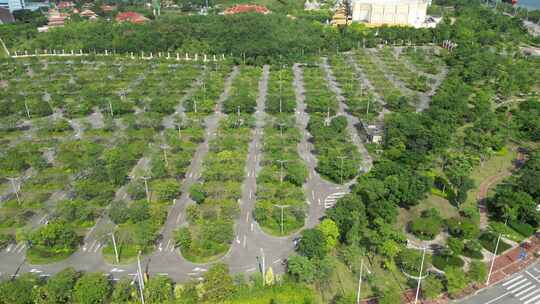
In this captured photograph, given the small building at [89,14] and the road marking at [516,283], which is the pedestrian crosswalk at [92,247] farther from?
the small building at [89,14]

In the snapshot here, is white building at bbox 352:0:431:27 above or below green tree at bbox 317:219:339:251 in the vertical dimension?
above

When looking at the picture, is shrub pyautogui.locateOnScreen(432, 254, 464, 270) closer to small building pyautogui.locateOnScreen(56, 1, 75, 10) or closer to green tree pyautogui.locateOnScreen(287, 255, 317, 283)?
green tree pyautogui.locateOnScreen(287, 255, 317, 283)

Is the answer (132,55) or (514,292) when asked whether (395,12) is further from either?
(514,292)

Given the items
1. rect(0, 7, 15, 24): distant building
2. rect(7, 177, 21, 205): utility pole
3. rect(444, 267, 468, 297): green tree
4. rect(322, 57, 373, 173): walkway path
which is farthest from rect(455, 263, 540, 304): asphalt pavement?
rect(0, 7, 15, 24): distant building

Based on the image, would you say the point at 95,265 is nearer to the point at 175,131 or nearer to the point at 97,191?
the point at 97,191

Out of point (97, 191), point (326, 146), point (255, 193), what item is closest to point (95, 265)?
point (97, 191)

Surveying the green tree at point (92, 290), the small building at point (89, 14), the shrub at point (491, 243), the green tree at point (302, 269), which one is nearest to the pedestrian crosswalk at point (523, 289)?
the shrub at point (491, 243)

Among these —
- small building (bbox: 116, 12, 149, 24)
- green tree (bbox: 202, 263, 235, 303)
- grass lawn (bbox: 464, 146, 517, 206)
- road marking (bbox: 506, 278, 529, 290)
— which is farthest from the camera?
small building (bbox: 116, 12, 149, 24)
